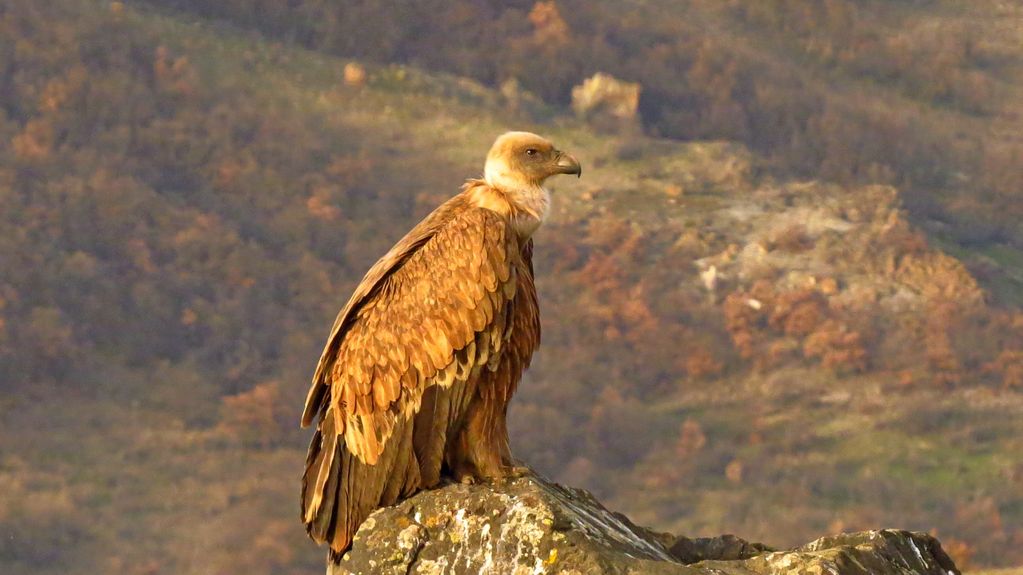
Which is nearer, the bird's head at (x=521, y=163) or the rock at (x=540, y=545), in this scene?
the rock at (x=540, y=545)

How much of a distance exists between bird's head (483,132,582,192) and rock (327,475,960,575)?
1383mm

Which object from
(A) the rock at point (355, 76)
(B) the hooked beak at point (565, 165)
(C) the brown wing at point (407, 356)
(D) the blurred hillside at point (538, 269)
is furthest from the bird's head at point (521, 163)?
(A) the rock at point (355, 76)

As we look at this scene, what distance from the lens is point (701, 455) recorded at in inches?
1070

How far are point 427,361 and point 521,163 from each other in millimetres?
1054

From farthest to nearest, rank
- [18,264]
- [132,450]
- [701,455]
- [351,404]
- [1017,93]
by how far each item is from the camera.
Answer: [1017,93] < [18,264] < [701,455] < [132,450] < [351,404]

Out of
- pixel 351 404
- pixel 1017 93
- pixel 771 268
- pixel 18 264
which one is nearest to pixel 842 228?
pixel 771 268

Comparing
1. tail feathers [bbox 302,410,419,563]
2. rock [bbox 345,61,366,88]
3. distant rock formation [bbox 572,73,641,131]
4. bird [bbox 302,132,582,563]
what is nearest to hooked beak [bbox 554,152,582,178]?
bird [bbox 302,132,582,563]

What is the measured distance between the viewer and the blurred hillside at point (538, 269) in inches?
984

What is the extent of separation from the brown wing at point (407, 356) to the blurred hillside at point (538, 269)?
49.1ft

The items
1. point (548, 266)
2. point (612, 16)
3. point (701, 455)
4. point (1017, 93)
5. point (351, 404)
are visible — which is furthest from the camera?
point (1017, 93)

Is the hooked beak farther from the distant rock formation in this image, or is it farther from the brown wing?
the distant rock formation

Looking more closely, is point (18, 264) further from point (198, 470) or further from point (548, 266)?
point (548, 266)

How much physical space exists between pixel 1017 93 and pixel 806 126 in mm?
7761

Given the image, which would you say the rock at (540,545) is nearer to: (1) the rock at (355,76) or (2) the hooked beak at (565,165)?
(2) the hooked beak at (565,165)
